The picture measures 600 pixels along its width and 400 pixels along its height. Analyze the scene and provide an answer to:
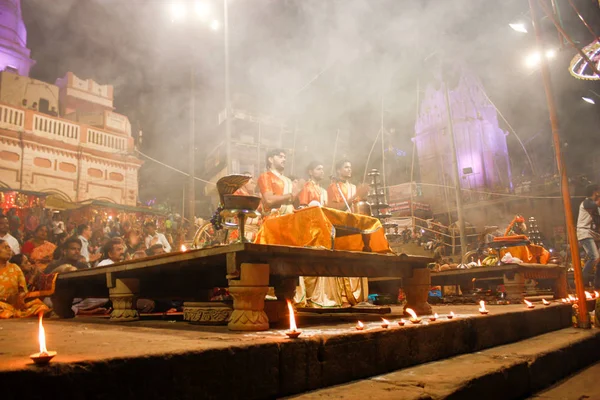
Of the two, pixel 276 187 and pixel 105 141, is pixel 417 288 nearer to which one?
pixel 276 187

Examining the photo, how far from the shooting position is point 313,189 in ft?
19.2

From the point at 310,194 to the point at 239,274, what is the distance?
3067mm

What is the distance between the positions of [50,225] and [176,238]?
4564 millimetres

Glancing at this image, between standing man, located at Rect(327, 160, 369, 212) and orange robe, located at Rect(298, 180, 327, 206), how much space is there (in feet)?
0.59

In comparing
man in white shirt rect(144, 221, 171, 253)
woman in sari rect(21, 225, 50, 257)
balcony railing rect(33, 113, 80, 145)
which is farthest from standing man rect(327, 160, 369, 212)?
balcony railing rect(33, 113, 80, 145)

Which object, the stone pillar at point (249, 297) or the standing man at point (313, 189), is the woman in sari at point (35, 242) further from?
the stone pillar at point (249, 297)

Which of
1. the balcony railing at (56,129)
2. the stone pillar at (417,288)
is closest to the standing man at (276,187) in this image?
the stone pillar at (417,288)

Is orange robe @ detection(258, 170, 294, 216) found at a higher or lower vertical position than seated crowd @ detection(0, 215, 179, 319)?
higher

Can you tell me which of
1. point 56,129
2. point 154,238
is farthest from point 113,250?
point 56,129

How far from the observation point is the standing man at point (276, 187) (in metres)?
5.40

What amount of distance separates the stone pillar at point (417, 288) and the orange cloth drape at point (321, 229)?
1.69 feet

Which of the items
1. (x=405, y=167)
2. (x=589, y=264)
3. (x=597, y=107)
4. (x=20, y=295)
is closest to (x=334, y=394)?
(x=20, y=295)

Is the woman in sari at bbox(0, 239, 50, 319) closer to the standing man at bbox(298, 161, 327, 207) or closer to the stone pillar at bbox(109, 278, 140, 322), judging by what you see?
the stone pillar at bbox(109, 278, 140, 322)

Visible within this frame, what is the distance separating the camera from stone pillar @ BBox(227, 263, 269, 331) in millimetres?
2854
